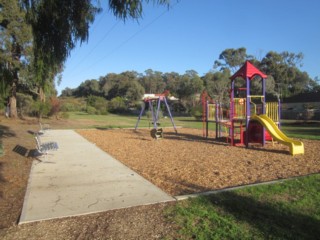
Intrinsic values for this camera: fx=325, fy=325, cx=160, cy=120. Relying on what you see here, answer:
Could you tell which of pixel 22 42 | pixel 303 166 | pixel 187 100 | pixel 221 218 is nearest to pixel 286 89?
pixel 187 100

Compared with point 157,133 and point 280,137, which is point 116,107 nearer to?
point 157,133

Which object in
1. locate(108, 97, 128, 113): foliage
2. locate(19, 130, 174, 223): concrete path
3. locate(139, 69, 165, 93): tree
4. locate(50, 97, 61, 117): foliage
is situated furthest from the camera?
locate(139, 69, 165, 93): tree

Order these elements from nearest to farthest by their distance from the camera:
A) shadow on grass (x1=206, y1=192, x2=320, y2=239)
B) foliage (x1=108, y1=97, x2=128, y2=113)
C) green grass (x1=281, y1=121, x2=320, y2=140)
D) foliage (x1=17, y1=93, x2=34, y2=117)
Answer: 1. shadow on grass (x1=206, y1=192, x2=320, y2=239)
2. green grass (x1=281, y1=121, x2=320, y2=140)
3. foliage (x1=17, y1=93, x2=34, y2=117)
4. foliage (x1=108, y1=97, x2=128, y2=113)

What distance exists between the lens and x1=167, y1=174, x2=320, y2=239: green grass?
3836 millimetres

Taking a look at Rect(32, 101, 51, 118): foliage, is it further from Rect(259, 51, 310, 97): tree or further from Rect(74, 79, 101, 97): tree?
Rect(74, 79, 101, 97): tree

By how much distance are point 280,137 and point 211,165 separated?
3914 mm

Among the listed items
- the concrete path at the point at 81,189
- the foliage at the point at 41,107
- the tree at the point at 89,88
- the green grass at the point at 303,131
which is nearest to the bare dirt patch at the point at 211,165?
the concrete path at the point at 81,189

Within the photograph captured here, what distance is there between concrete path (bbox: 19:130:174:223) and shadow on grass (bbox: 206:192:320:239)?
964mm

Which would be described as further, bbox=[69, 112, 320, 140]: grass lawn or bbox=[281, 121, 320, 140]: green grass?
bbox=[69, 112, 320, 140]: grass lawn

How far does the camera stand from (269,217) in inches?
171

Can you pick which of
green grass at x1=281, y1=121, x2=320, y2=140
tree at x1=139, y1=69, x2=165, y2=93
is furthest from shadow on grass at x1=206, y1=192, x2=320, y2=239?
tree at x1=139, y1=69, x2=165, y2=93

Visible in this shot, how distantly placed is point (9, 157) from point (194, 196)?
255 inches

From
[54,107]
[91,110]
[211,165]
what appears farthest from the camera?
[91,110]

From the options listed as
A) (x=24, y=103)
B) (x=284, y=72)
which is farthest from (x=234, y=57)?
(x=24, y=103)
